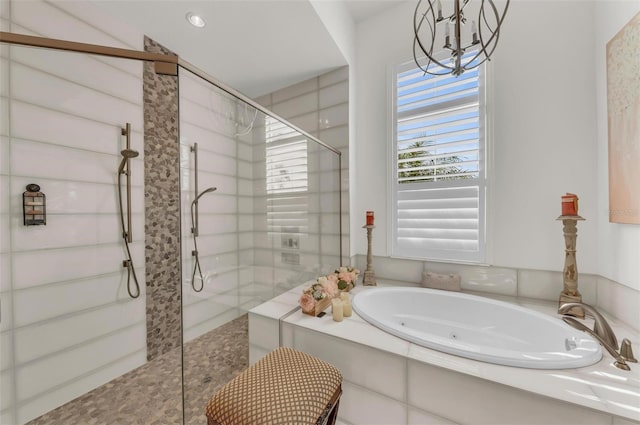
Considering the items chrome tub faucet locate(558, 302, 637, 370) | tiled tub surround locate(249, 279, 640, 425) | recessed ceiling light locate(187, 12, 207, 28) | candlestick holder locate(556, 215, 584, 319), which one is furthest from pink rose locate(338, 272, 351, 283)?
recessed ceiling light locate(187, 12, 207, 28)

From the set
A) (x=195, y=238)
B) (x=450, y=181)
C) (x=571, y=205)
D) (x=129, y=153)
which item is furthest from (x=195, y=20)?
(x=571, y=205)

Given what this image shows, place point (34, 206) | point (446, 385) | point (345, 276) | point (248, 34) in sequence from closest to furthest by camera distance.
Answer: point (446, 385)
point (34, 206)
point (248, 34)
point (345, 276)

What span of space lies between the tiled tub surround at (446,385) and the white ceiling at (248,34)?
1909mm

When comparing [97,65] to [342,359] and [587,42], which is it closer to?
[342,359]

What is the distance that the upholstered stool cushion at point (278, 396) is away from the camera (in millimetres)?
793

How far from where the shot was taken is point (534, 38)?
1.62 m

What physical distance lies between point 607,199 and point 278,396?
2.06 m

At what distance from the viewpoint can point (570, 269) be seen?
142cm

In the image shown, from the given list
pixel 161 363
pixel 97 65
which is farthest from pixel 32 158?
pixel 161 363

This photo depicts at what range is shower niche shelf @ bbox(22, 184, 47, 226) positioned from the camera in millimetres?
1217

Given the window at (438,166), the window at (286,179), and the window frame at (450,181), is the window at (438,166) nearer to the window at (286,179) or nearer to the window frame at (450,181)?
the window frame at (450,181)

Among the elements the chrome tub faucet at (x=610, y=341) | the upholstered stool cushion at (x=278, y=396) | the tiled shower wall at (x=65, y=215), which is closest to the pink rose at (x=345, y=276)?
the upholstered stool cushion at (x=278, y=396)

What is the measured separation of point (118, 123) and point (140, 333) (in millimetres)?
1451

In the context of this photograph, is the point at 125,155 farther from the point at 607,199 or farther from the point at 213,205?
the point at 607,199
